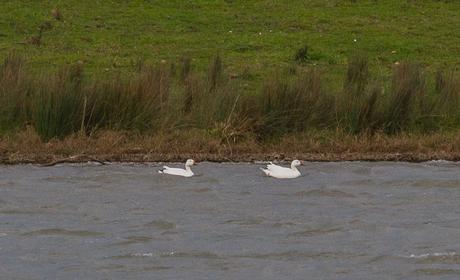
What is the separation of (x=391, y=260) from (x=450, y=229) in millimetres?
1277

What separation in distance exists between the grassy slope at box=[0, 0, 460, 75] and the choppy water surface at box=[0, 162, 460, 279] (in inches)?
253

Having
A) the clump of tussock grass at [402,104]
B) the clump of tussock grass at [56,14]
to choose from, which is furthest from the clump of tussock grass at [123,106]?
the clump of tussock grass at [56,14]

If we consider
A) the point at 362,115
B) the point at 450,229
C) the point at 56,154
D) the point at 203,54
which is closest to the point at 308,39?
the point at 203,54

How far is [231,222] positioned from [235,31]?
12.3 m

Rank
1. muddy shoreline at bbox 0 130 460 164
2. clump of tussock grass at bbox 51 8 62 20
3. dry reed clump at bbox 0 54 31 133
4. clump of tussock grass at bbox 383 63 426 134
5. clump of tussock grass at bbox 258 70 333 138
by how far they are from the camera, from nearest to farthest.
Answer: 1. muddy shoreline at bbox 0 130 460 164
2. dry reed clump at bbox 0 54 31 133
3. clump of tussock grass at bbox 258 70 333 138
4. clump of tussock grass at bbox 383 63 426 134
5. clump of tussock grass at bbox 51 8 62 20

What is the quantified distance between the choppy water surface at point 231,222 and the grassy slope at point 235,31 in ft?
21.1

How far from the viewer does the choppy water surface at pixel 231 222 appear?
11.9m

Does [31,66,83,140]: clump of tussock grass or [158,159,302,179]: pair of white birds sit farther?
[31,66,83,140]: clump of tussock grass

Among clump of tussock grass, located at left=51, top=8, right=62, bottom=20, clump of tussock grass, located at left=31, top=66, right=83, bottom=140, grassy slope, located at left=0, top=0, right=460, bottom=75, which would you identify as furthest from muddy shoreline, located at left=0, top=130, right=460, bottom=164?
clump of tussock grass, located at left=51, top=8, right=62, bottom=20

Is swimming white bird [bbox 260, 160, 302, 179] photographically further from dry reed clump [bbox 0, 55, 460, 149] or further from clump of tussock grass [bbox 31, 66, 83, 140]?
clump of tussock grass [bbox 31, 66, 83, 140]

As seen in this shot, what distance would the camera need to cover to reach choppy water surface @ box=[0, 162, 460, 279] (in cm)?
1191

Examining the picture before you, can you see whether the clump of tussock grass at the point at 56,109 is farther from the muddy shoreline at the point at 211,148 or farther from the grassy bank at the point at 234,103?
the muddy shoreline at the point at 211,148

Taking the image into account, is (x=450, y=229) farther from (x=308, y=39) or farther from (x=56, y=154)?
(x=308, y=39)

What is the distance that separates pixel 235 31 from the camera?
25.5m
